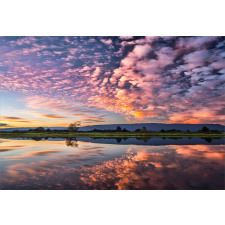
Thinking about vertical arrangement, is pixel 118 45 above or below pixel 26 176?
above

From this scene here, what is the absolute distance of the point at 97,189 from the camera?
684 centimetres

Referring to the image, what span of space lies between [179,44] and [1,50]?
2031 cm

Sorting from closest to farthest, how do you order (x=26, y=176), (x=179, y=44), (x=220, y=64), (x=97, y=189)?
(x=97, y=189)
(x=26, y=176)
(x=179, y=44)
(x=220, y=64)

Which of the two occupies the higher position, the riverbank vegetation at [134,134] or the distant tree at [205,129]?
the distant tree at [205,129]

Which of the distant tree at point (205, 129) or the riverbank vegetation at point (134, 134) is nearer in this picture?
the riverbank vegetation at point (134, 134)

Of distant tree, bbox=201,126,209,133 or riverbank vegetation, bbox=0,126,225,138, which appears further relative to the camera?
distant tree, bbox=201,126,209,133

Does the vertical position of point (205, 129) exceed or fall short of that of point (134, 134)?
it exceeds it

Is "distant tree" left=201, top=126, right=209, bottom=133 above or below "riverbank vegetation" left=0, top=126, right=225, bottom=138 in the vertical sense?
above

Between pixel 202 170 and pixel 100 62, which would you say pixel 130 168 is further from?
pixel 100 62

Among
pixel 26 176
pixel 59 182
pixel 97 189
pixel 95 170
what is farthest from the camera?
pixel 95 170

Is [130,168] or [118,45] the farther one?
[118,45]

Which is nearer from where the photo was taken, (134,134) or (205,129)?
(134,134)

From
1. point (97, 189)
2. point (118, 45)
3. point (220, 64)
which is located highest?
point (118, 45)

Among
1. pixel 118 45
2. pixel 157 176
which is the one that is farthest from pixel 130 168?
pixel 118 45
